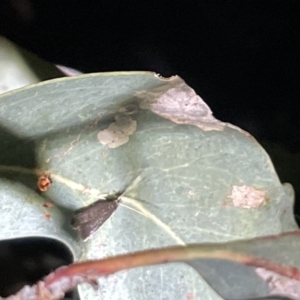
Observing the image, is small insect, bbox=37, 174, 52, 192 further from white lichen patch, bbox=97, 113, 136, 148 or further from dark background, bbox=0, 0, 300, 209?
dark background, bbox=0, 0, 300, 209

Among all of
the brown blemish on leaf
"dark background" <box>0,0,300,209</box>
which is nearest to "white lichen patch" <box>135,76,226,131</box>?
the brown blemish on leaf

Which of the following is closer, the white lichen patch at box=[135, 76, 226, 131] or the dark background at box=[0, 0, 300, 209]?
the white lichen patch at box=[135, 76, 226, 131]

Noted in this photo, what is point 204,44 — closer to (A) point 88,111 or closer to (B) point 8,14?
(B) point 8,14

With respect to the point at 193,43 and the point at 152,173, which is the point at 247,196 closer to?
the point at 152,173

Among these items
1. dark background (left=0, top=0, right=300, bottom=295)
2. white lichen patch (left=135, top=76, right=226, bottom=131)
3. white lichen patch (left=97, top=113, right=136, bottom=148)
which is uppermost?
white lichen patch (left=135, top=76, right=226, bottom=131)

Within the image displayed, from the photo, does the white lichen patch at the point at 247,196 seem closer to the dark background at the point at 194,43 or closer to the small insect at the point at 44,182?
the small insect at the point at 44,182

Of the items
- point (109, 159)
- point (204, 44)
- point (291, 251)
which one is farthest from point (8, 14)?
point (291, 251)
